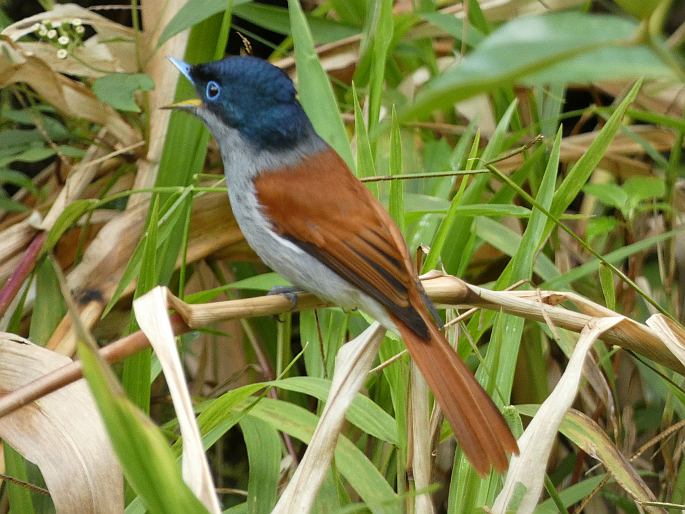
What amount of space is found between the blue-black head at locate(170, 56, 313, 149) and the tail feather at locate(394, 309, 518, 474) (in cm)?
77

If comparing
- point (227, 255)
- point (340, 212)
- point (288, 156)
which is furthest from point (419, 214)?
point (227, 255)

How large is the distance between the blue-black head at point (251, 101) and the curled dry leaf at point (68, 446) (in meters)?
0.86

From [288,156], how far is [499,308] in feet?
2.93

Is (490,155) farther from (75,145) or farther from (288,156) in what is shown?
(75,145)

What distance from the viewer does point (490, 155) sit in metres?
2.29

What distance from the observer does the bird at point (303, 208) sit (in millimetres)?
1923

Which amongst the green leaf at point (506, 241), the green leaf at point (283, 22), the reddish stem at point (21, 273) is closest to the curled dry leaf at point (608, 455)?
the green leaf at point (506, 241)

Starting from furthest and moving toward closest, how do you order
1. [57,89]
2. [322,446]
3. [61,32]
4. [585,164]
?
[57,89] → [61,32] → [585,164] → [322,446]

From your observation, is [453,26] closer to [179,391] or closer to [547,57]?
[179,391]

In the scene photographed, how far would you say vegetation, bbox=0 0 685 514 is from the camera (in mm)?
1608

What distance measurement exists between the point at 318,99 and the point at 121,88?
527 mm

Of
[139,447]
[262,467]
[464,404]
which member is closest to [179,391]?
[139,447]

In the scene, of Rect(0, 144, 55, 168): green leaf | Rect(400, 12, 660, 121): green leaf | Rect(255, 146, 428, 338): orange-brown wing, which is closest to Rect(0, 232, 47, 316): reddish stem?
Rect(0, 144, 55, 168): green leaf

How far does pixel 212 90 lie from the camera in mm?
2363
